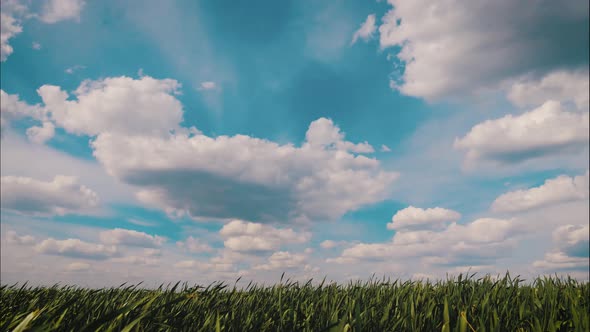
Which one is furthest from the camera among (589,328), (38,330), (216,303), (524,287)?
(524,287)

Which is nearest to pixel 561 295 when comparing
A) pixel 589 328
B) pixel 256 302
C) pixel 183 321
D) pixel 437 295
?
pixel 437 295

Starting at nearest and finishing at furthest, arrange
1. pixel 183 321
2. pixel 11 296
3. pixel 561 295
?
1. pixel 183 321
2. pixel 11 296
3. pixel 561 295

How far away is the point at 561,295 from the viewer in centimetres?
558

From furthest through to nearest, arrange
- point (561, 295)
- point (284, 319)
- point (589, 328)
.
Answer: point (561, 295) → point (284, 319) → point (589, 328)

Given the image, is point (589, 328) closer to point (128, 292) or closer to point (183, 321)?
point (183, 321)

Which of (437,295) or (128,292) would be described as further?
(128,292)

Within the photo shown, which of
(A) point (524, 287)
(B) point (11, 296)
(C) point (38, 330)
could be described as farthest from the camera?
(A) point (524, 287)

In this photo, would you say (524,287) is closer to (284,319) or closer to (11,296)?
(284,319)

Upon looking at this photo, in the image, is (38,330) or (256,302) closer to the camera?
(38,330)

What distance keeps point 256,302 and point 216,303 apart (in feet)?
1.70

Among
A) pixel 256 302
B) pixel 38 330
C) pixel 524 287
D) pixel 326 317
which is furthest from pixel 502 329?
pixel 38 330

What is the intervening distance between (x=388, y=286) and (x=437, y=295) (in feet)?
4.36

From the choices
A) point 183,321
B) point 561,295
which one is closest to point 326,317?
point 183,321

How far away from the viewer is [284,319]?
12.7ft
